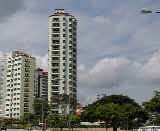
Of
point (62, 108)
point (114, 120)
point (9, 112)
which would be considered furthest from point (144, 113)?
point (9, 112)

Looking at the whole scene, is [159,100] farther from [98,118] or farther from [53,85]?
[53,85]

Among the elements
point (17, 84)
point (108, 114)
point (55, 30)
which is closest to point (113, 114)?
point (108, 114)

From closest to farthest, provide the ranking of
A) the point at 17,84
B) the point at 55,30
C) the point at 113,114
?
the point at 113,114 → the point at 55,30 → the point at 17,84

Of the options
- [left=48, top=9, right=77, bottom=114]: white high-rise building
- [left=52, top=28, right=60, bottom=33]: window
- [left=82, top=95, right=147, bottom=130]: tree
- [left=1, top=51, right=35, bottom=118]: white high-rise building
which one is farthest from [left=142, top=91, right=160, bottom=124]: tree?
[left=1, top=51, right=35, bottom=118]: white high-rise building

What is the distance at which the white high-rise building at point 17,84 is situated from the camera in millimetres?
183125

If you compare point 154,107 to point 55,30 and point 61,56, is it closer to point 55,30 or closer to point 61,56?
point 61,56

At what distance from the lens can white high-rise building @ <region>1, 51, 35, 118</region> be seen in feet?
601

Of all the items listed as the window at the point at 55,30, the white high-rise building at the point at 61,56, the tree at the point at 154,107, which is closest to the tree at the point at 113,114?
the tree at the point at 154,107

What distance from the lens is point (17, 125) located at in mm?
138625

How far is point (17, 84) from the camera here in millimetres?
186125

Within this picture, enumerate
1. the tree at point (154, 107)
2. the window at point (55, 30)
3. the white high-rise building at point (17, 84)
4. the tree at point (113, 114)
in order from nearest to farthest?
the tree at point (154, 107) < the tree at point (113, 114) < the window at point (55, 30) < the white high-rise building at point (17, 84)

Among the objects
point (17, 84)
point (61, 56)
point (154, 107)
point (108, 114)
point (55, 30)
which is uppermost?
point (55, 30)

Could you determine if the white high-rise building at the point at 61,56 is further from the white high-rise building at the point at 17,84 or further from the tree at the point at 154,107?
the tree at the point at 154,107

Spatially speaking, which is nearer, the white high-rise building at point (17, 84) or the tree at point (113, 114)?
the tree at point (113, 114)
